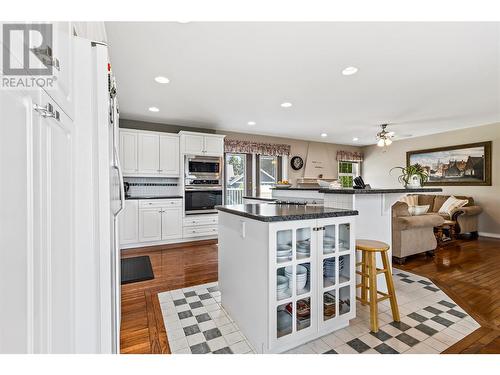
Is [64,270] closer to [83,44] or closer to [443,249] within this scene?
[83,44]

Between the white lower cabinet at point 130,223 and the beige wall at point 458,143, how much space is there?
6.62 meters

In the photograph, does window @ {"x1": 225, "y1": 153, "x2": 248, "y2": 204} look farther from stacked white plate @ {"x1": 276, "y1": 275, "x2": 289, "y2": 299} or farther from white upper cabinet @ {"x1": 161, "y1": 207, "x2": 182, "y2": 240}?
stacked white plate @ {"x1": 276, "y1": 275, "x2": 289, "y2": 299}

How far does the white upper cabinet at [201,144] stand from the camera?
14.8ft

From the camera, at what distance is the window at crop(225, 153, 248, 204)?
5.51 m

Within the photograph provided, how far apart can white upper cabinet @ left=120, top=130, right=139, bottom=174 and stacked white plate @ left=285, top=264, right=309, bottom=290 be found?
3.61 metres

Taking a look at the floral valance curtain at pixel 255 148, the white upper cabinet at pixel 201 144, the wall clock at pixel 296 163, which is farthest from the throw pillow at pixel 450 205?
the white upper cabinet at pixel 201 144

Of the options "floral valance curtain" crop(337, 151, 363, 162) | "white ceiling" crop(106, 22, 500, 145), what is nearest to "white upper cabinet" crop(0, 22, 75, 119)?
"white ceiling" crop(106, 22, 500, 145)

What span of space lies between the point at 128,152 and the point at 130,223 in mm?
1249

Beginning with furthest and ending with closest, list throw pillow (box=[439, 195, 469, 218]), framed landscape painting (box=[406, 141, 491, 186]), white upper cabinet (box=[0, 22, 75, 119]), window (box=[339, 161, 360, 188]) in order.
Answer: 1. window (box=[339, 161, 360, 188])
2. framed landscape painting (box=[406, 141, 491, 186])
3. throw pillow (box=[439, 195, 469, 218])
4. white upper cabinet (box=[0, 22, 75, 119])

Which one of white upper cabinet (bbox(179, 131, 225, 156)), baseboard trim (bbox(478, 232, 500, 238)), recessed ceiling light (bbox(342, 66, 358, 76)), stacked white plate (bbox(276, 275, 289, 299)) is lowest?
baseboard trim (bbox(478, 232, 500, 238))

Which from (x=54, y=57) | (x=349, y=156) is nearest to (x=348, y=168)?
(x=349, y=156)

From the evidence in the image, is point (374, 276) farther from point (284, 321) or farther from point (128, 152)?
point (128, 152)
